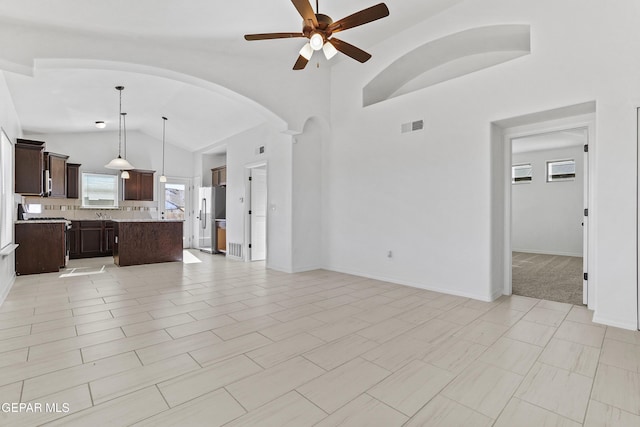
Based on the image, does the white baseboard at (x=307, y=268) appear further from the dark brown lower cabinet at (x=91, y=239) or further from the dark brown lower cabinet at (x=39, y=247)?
the dark brown lower cabinet at (x=91, y=239)

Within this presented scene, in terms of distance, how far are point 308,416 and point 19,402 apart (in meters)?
1.68

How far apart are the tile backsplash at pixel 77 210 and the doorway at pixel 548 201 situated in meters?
9.36

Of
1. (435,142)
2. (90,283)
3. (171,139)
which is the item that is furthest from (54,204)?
(435,142)

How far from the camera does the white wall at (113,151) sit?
7.99m

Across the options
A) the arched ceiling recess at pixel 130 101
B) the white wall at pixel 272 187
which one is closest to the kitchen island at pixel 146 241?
the white wall at pixel 272 187

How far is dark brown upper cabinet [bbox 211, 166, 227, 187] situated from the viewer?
8836mm

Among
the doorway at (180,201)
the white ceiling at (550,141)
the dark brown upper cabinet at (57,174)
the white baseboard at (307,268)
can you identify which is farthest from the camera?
the doorway at (180,201)

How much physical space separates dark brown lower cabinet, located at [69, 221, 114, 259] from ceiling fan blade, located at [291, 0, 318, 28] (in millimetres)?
7678

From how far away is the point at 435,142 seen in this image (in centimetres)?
445

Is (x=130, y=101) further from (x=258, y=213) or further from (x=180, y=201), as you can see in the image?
(x=180, y=201)

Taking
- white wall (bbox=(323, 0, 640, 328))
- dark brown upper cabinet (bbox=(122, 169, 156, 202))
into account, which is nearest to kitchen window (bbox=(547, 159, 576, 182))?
Result: white wall (bbox=(323, 0, 640, 328))

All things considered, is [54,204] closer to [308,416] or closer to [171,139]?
[171,139]

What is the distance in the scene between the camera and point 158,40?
4.10m

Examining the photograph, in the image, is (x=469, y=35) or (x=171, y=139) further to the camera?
(x=171, y=139)
